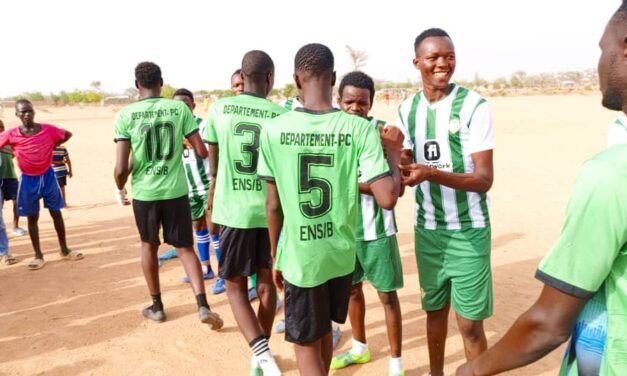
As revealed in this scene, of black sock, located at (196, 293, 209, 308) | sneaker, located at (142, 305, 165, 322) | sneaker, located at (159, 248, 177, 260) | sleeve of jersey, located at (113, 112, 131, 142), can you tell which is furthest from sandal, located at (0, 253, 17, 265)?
black sock, located at (196, 293, 209, 308)

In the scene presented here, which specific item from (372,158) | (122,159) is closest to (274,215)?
(372,158)

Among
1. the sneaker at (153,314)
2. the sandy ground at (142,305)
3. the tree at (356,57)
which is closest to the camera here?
the sandy ground at (142,305)

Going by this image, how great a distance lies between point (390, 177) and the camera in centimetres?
266

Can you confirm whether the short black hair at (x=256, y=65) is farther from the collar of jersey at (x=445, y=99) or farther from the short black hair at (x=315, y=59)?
the collar of jersey at (x=445, y=99)

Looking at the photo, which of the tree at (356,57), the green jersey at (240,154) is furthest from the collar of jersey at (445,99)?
the tree at (356,57)

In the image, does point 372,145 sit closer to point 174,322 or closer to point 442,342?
point 442,342

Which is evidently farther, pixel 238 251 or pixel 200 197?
pixel 200 197

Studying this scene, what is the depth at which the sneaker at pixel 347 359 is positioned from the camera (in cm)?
402

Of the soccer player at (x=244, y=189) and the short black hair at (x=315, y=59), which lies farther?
the soccer player at (x=244, y=189)

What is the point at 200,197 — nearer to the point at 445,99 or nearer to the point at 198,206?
the point at 198,206

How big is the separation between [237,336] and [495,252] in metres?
4.11

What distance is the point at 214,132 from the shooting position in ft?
12.8

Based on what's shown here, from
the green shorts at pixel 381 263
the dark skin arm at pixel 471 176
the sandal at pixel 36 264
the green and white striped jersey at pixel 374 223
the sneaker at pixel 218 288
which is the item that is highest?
the dark skin arm at pixel 471 176

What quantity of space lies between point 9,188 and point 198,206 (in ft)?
13.4
